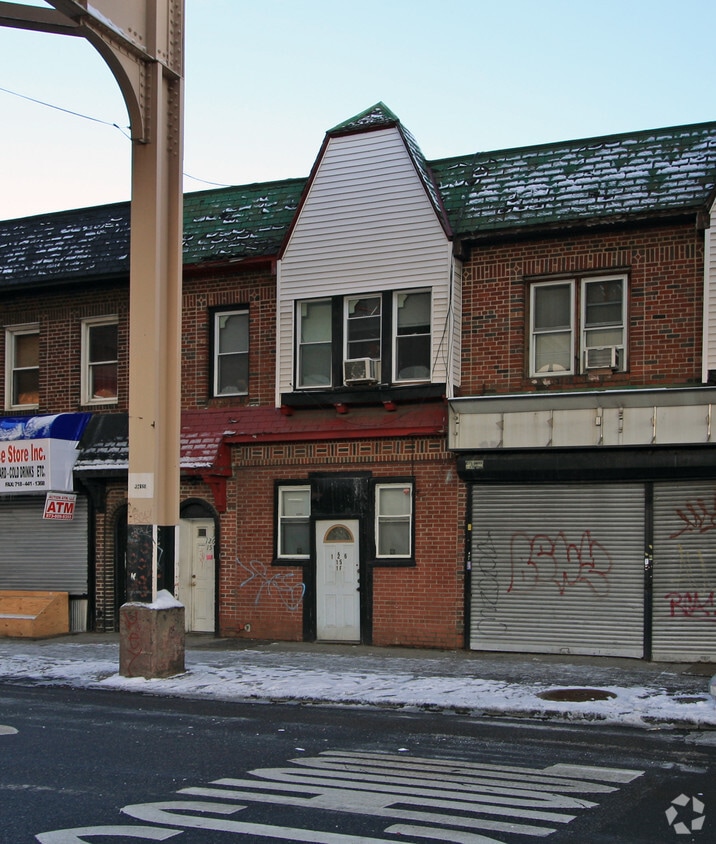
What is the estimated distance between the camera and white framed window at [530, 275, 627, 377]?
15.9 meters

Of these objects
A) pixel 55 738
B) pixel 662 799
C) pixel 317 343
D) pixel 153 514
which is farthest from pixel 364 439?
pixel 662 799

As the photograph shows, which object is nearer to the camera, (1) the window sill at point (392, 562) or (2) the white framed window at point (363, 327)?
(1) the window sill at point (392, 562)

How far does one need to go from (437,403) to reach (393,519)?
6.73 feet

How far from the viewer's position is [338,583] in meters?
17.5

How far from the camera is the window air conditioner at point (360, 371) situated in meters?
17.1

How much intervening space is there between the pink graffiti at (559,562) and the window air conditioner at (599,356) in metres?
2.47

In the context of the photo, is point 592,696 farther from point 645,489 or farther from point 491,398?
point 491,398

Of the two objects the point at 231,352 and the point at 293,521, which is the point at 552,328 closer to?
the point at 293,521

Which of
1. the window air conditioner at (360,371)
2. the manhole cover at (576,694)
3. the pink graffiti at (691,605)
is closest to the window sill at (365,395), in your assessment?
the window air conditioner at (360,371)

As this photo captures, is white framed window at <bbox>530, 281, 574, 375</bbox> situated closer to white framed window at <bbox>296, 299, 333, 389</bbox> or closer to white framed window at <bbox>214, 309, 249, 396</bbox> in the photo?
white framed window at <bbox>296, 299, 333, 389</bbox>

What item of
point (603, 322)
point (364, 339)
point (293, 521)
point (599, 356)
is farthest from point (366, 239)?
point (293, 521)

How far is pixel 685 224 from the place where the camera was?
15477mm

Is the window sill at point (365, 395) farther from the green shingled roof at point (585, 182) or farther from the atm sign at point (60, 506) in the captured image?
the atm sign at point (60, 506)

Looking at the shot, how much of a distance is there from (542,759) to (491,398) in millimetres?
8007
